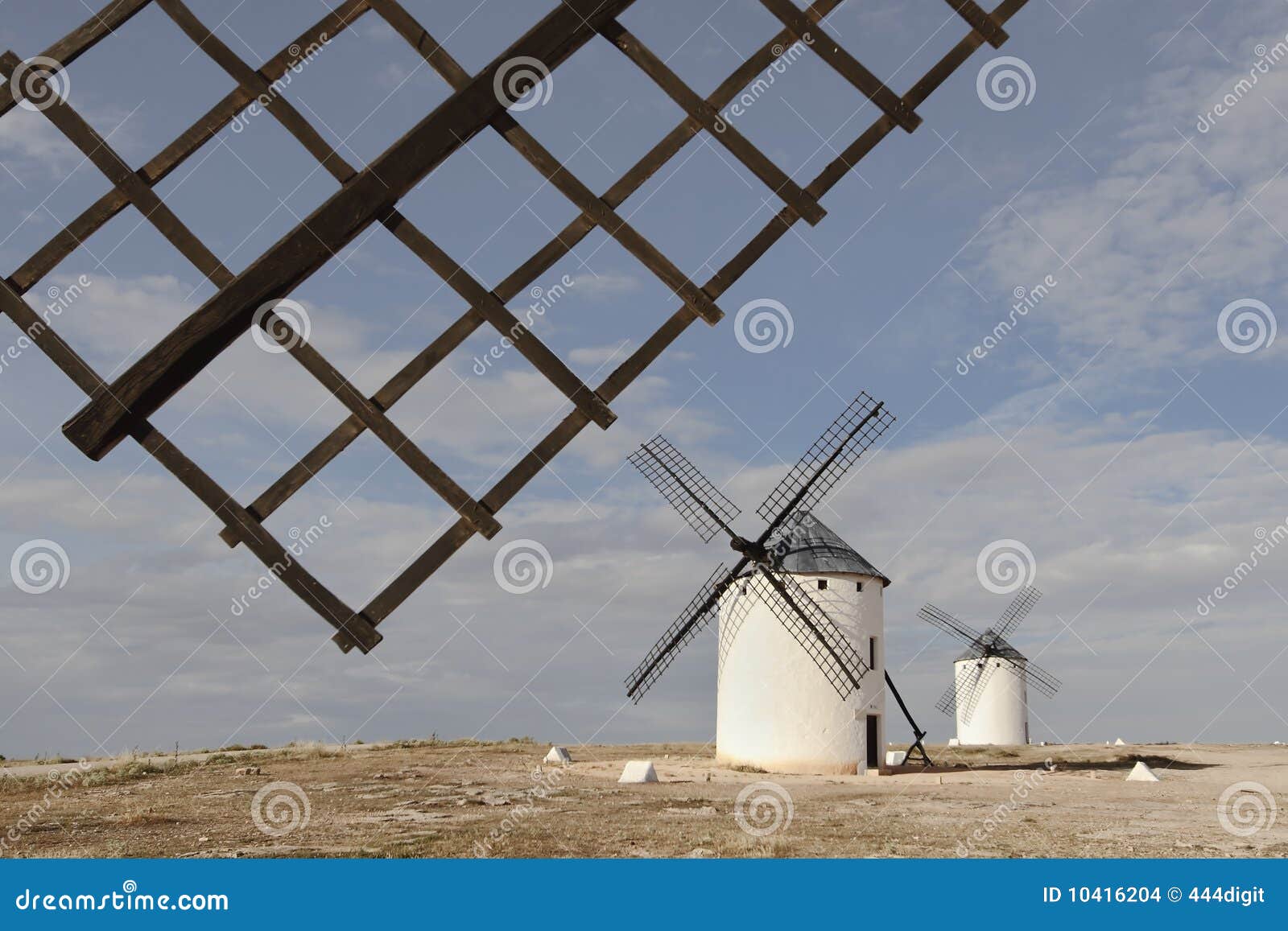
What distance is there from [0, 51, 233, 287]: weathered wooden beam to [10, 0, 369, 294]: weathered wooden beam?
0.07 m

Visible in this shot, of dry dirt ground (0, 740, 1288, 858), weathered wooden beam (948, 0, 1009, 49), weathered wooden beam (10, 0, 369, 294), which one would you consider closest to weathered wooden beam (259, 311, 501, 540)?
weathered wooden beam (10, 0, 369, 294)

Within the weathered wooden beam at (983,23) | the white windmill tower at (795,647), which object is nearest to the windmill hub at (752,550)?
the white windmill tower at (795,647)

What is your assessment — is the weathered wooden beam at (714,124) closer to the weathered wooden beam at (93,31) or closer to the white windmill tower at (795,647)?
the weathered wooden beam at (93,31)

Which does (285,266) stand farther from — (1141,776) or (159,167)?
(1141,776)

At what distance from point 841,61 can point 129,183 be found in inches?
143

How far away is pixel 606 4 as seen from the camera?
5031mm

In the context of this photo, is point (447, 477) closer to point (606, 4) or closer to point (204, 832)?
point (606, 4)

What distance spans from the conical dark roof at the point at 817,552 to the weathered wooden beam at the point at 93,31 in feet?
58.0

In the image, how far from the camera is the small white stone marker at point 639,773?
1753cm

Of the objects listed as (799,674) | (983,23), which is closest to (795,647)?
(799,674)

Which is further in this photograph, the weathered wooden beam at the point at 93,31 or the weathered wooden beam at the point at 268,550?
the weathered wooden beam at the point at 93,31

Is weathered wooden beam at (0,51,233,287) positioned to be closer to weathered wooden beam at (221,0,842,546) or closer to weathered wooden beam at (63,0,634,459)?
weathered wooden beam at (63,0,634,459)

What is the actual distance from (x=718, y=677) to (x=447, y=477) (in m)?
18.4

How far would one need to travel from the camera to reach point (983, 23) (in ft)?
17.9
